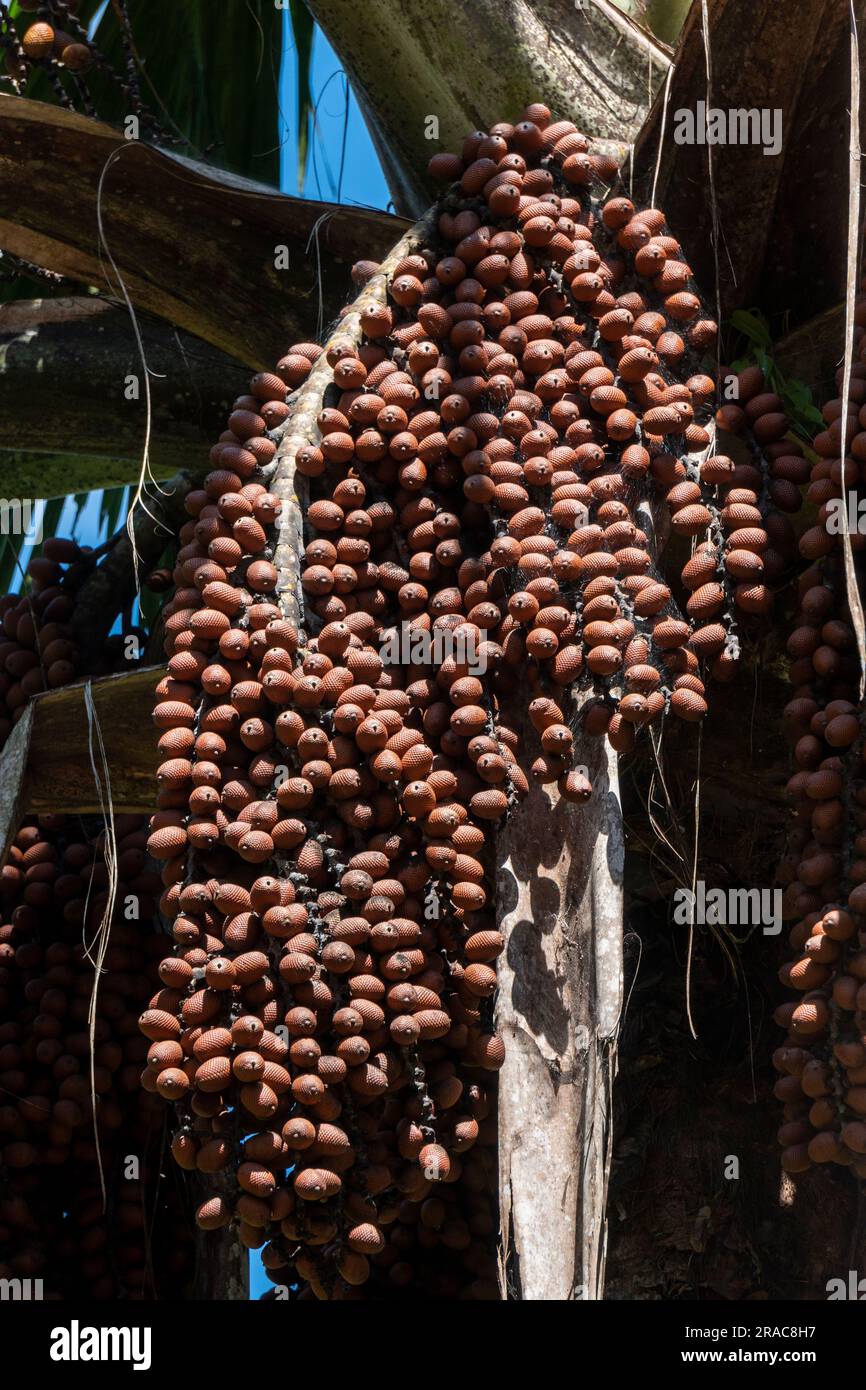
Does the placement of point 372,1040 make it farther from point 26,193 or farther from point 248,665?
point 26,193

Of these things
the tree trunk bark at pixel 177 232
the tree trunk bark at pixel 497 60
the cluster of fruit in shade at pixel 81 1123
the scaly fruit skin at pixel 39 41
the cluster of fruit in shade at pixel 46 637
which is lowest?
the cluster of fruit in shade at pixel 81 1123

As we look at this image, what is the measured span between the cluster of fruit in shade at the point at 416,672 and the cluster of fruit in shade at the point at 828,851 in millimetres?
104

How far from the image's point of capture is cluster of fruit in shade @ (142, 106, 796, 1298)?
1.99 m

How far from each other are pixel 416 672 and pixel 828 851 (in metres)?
0.54

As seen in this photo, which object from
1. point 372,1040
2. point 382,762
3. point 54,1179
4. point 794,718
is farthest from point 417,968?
point 54,1179

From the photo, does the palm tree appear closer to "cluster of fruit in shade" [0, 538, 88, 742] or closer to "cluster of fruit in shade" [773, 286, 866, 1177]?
"cluster of fruit in shade" [0, 538, 88, 742]

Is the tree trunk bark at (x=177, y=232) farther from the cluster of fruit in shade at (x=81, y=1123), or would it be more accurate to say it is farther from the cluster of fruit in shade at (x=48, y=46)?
the cluster of fruit in shade at (x=81, y=1123)

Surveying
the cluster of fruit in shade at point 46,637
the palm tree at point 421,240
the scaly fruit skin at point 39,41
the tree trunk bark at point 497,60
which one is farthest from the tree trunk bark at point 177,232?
the cluster of fruit in shade at point 46,637

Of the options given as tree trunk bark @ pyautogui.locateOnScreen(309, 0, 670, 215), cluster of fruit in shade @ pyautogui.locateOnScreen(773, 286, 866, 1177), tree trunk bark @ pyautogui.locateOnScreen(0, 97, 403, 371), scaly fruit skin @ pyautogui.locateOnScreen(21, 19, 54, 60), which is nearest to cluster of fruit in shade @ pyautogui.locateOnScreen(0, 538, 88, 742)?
tree trunk bark @ pyautogui.locateOnScreen(0, 97, 403, 371)

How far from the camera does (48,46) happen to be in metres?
2.96

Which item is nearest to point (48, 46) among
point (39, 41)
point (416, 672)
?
point (39, 41)

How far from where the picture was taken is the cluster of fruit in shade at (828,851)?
1986mm

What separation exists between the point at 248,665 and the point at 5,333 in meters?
1.30

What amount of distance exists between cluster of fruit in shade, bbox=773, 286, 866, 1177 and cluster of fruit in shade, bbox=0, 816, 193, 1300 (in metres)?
1.18
